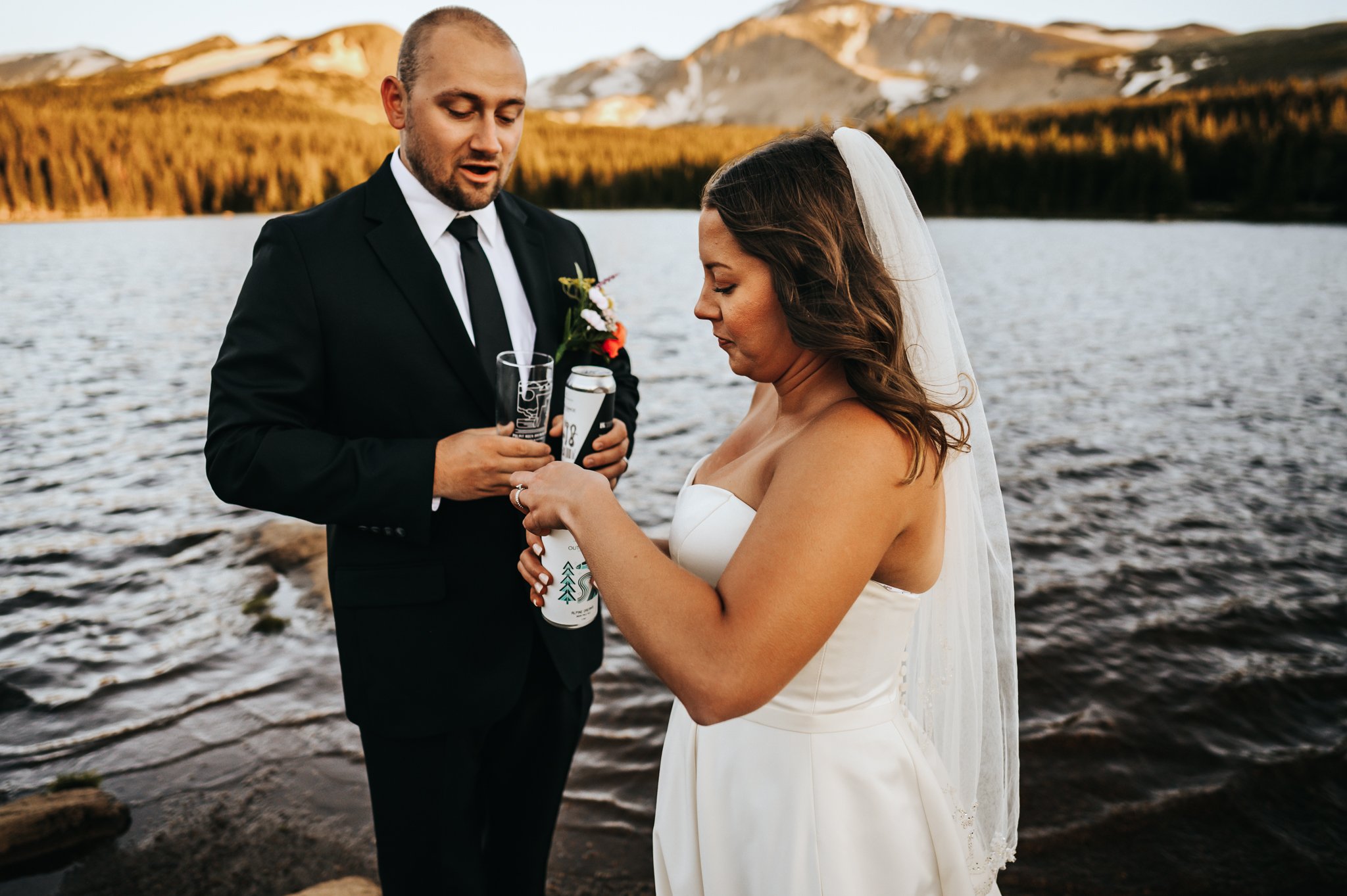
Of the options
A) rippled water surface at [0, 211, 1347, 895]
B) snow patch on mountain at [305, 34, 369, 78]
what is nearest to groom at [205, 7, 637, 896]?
rippled water surface at [0, 211, 1347, 895]

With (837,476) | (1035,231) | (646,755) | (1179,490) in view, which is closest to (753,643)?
(837,476)

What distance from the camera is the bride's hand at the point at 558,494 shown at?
180 cm

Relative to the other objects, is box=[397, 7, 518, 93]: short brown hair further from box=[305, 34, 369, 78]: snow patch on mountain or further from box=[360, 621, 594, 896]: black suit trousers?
box=[305, 34, 369, 78]: snow patch on mountain

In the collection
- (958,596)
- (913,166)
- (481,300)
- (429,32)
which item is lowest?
(958,596)

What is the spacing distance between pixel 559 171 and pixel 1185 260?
69.0 meters

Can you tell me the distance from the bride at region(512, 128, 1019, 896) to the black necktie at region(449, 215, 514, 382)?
0.60 metres

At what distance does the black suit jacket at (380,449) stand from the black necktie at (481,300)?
82mm

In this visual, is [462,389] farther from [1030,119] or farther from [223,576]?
[1030,119]

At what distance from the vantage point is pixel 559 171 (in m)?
90.8

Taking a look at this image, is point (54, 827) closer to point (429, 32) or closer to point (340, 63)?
point (429, 32)

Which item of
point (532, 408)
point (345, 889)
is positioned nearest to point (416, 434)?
point (532, 408)

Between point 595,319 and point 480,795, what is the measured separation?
1.77 m

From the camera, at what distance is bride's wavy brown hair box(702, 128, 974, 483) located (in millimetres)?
1824

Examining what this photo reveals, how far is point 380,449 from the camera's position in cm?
231
